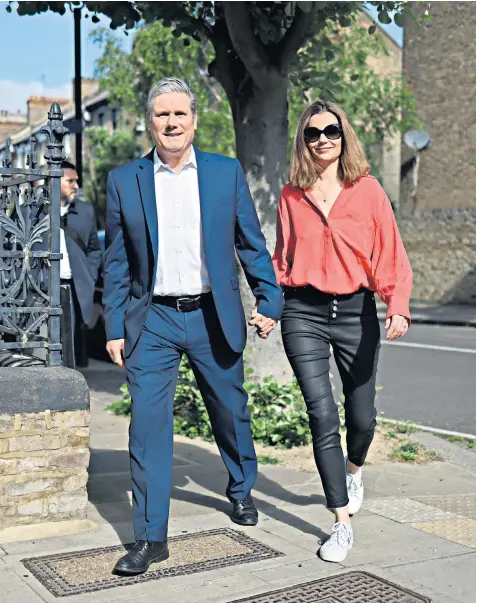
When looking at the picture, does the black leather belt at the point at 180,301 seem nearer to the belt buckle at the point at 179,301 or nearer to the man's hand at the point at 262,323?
the belt buckle at the point at 179,301

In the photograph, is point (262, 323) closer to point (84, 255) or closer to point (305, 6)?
point (305, 6)

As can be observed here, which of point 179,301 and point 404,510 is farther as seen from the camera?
point 404,510

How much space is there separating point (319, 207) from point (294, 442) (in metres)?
2.64

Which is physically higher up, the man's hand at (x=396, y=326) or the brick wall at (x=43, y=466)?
the man's hand at (x=396, y=326)

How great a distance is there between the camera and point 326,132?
14.0ft

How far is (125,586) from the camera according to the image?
3.68 meters

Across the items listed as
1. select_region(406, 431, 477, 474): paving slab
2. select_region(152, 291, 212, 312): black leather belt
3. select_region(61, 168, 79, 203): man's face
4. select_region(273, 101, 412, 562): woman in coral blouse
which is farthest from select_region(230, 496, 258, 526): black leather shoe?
select_region(61, 168, 79, 203): man's face

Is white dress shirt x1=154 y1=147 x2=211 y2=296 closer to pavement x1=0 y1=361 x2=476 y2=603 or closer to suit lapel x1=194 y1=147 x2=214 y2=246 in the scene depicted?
suit lapel x1=194 y1=147 x2=214 y2=246

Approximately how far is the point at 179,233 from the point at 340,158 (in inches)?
35.4

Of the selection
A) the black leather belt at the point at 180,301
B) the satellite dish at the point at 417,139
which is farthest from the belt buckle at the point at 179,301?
the satellite dish at the point at 417,139

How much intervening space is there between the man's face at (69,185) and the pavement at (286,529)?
200cm

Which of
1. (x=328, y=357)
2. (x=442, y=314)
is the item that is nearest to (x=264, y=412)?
(x=328, y=357)

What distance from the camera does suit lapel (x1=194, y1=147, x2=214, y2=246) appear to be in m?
4.15

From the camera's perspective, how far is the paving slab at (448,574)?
12.1 feet
